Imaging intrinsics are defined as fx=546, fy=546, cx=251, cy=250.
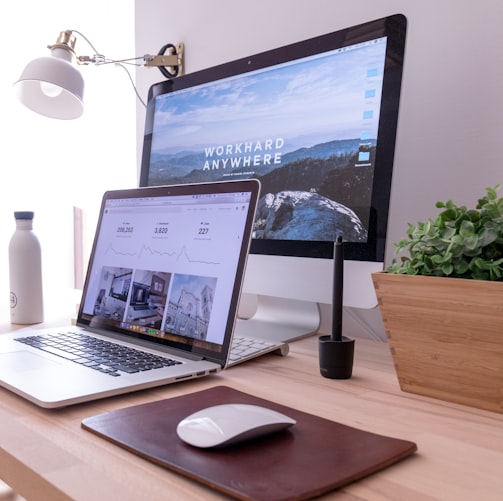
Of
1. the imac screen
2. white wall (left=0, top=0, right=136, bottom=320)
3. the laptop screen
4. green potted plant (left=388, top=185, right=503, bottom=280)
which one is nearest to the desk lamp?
the imac screen

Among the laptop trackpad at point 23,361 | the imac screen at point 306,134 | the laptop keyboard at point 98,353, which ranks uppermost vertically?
the imac screen at point 306,134

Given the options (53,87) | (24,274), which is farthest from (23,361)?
(53,87)

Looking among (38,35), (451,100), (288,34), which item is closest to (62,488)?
(451,100)

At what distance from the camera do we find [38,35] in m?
2.31

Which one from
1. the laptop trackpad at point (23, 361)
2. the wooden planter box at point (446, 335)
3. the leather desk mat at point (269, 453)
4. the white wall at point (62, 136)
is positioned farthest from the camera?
the white wall at point (62, 136)

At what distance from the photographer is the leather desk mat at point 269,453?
0.40 metres

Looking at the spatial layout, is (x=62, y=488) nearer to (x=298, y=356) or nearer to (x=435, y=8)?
(x=298, y=356)

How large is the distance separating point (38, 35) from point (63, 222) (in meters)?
0.81

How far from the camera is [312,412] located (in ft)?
1.93

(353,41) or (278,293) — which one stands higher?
(353,41)

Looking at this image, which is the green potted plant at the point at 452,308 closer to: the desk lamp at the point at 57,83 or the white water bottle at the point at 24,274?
the white water bottle at the point at 24,274

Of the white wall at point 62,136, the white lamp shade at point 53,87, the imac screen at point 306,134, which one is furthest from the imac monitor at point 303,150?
the white wall at point 62,136

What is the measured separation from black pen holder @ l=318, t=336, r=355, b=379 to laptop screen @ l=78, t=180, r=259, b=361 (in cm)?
13

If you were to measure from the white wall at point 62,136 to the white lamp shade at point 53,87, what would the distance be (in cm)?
105
